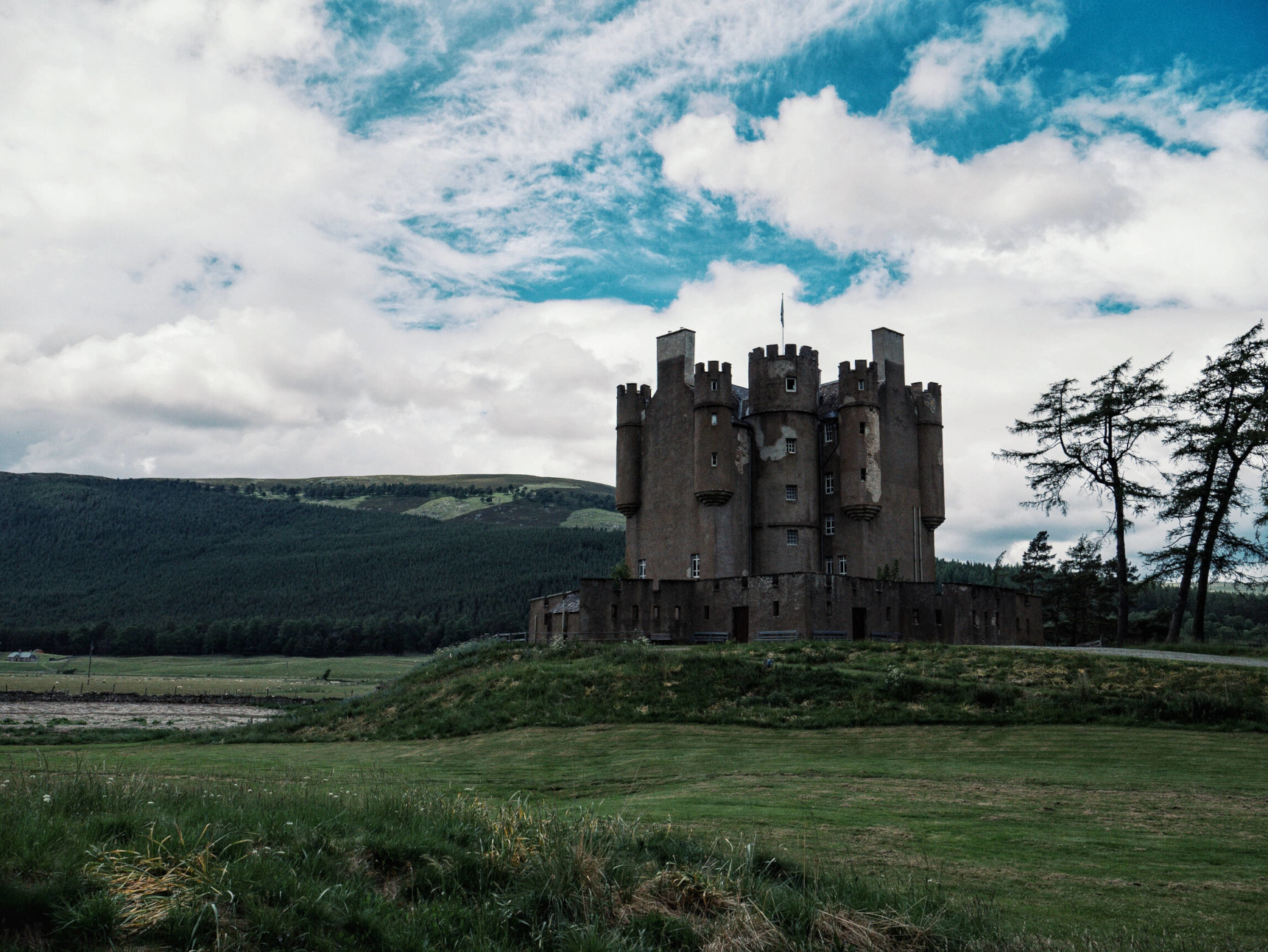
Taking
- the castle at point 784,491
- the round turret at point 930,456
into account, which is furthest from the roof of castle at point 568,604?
the round turret at point 930,456

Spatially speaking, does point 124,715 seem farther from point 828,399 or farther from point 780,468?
point 828,399

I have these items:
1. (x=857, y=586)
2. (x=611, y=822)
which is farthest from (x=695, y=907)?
(x=857, y=586)

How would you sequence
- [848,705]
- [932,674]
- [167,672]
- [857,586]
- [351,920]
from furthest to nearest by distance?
[167,672] → [857,586] → [932,674] → [848,705] → [351,920]

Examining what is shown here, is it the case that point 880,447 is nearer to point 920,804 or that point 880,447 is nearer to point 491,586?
point 920,804

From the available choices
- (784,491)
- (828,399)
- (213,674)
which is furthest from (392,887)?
(213,674)

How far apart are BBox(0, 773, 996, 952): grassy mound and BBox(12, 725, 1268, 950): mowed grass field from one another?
1141 mm

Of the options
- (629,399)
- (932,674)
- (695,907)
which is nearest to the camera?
(695,907)

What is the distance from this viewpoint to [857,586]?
45.3 m

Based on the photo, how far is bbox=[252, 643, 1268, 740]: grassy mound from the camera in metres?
27.2

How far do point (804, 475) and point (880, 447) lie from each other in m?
4.60

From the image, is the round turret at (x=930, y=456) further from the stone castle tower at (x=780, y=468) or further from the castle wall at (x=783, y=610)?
the castle wall at (x=783, y=610)

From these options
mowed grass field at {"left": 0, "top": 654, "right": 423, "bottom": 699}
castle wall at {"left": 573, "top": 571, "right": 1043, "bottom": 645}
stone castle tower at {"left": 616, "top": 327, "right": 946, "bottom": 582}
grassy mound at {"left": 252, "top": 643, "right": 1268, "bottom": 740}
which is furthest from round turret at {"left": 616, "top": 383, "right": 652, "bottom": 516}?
mowed grass field at {"left": 0, "top": 654, "right": 423, "bottom": 699}

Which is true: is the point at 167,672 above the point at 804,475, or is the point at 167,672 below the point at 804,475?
below

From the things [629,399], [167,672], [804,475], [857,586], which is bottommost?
[167,672]
